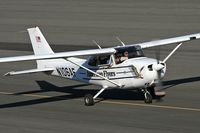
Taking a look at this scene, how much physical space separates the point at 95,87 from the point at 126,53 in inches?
152

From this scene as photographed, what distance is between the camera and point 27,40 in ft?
131

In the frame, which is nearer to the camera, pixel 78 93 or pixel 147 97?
pixel 147 97

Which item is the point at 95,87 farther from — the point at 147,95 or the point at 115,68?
the point at 147,95

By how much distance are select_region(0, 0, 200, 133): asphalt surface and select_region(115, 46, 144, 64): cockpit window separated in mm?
1485

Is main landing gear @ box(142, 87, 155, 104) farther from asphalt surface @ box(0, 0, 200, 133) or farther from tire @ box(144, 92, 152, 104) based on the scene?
asphalt surface @ box(0, 0, 200, 133)

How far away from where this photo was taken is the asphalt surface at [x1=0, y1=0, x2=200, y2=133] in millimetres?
20031

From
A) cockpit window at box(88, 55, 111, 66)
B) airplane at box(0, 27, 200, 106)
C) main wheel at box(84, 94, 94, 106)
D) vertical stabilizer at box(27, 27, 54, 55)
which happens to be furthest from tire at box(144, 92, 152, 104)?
vertical stabilizer at box(27, 27, 54, 55)

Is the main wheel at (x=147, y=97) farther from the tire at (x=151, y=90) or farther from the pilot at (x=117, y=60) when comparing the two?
the pilot at (x=117, y=60)

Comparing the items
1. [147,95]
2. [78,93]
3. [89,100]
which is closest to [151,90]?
[147,95]

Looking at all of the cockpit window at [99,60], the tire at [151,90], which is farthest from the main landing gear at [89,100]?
the tire at [151,90]

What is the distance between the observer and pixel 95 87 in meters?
25.9

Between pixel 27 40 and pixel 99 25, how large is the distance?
5.78 meters

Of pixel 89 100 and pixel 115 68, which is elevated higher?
pixel 115 68

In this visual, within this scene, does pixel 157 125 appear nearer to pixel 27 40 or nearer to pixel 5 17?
pixel 27 40
